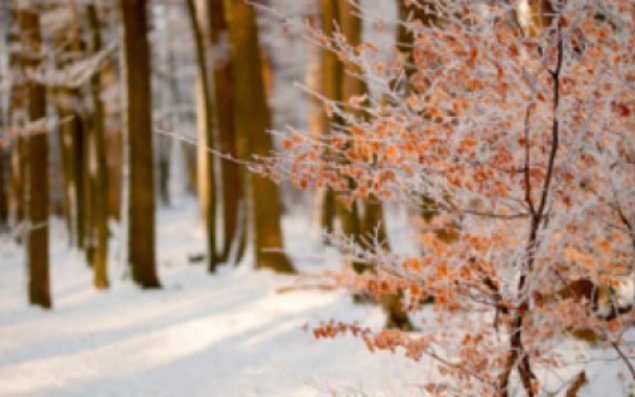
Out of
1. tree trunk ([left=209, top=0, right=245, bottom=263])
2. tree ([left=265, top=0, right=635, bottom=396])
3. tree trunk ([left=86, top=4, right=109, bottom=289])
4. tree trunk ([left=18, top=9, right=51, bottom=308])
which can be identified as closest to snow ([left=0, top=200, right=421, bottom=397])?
tree trunk ([left=86, top=4, right=109, bottom=289])

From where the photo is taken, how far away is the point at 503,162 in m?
2.98

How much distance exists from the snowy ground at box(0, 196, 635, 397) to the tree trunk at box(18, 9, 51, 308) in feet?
1.80

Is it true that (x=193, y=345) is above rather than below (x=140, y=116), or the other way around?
below

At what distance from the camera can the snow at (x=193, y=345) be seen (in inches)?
232

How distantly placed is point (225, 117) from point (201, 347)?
775 centimetres

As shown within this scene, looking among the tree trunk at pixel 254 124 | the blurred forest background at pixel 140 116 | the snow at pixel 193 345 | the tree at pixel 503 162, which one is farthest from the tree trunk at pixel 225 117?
the tree at pixel 503 162

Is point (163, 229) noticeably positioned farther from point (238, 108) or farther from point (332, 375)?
point (332, 375)

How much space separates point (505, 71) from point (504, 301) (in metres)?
1.16

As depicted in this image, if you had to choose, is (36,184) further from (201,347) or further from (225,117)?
(225,117)

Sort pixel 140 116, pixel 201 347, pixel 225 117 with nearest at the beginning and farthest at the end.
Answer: pixel 201 347
pixel 140 116
pixel 225 117

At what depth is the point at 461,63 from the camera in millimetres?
2867

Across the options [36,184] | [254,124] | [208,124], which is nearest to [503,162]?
[254,124]

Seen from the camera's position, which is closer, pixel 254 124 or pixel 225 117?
pixel 254 124

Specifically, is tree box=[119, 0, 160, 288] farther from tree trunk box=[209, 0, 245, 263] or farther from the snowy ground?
tree trunk box=[209, 0, 245, 263]
